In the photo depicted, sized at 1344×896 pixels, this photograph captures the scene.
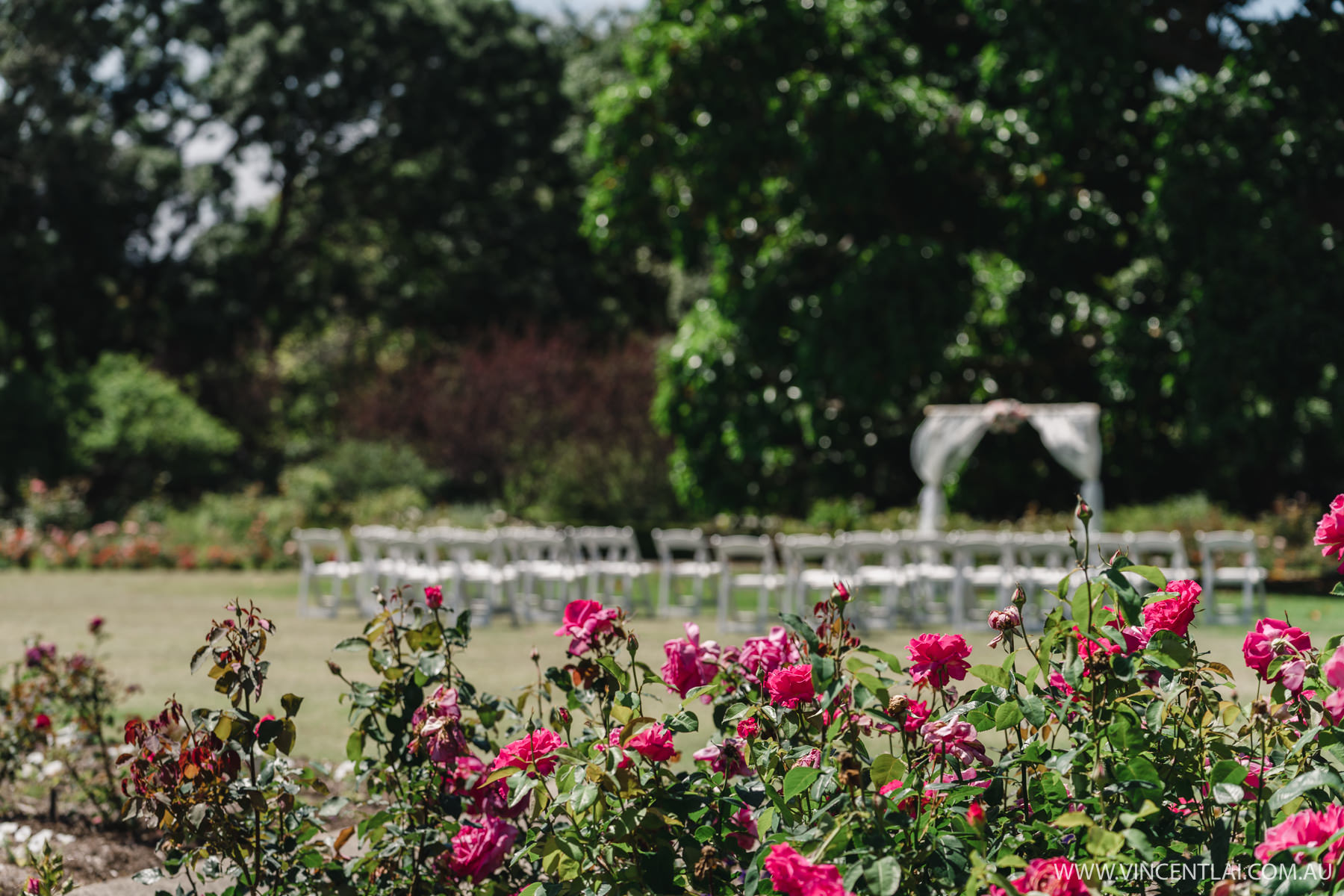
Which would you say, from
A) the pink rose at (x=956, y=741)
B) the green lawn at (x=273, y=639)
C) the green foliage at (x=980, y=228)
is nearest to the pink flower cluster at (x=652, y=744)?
the pink rose at (x=956, y=741)

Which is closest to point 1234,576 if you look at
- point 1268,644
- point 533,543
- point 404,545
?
point 533,543

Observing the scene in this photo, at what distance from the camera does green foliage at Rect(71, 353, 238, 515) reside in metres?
22.7

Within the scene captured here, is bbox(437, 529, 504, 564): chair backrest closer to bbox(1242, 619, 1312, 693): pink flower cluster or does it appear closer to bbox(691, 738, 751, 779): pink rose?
bbox(691, 738, 751, 779): pink rose

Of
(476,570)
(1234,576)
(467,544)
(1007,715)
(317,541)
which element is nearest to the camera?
(1007,715)

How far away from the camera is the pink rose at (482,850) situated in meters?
2.43

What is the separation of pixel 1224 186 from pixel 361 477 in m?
13.3

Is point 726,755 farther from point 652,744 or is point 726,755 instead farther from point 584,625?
point 584,625

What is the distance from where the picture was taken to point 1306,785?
179 cm

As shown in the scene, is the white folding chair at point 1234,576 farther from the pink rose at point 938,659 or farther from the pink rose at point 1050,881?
the pink rose at point 1050,881

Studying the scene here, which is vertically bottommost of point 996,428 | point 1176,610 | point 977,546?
point 977,546

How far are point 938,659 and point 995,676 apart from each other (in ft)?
0.44

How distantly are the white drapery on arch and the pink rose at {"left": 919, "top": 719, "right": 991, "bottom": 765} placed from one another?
10856 mm

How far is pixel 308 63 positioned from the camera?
2666 cm

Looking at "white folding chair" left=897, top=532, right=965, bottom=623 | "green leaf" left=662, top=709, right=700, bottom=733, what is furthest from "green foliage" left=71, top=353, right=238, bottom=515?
"green leaf" left=662, top=709, right=700, bottom=733
